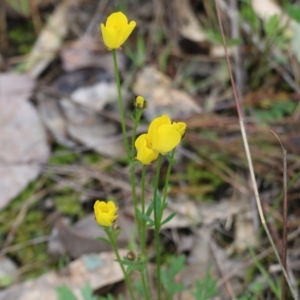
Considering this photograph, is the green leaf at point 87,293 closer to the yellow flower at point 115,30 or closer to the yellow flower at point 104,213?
the yellow flower at point 104,213

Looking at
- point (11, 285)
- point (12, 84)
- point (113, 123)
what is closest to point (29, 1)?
point (12, 84)

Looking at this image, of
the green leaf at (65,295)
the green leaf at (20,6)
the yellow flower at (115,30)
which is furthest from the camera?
the green leaf at (20,6)

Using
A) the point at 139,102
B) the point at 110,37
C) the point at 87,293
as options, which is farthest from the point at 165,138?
the point at 87,293

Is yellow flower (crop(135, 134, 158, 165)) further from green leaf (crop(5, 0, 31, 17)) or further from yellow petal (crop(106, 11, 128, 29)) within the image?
green leaf (crop(5, 0, 31, 17))

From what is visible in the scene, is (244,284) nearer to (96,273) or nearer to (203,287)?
(203,287)

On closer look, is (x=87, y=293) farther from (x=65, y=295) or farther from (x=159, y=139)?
(x=159, y=139)

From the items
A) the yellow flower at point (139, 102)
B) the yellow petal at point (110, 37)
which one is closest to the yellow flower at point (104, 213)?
the yellow flower at point (139, 102)
